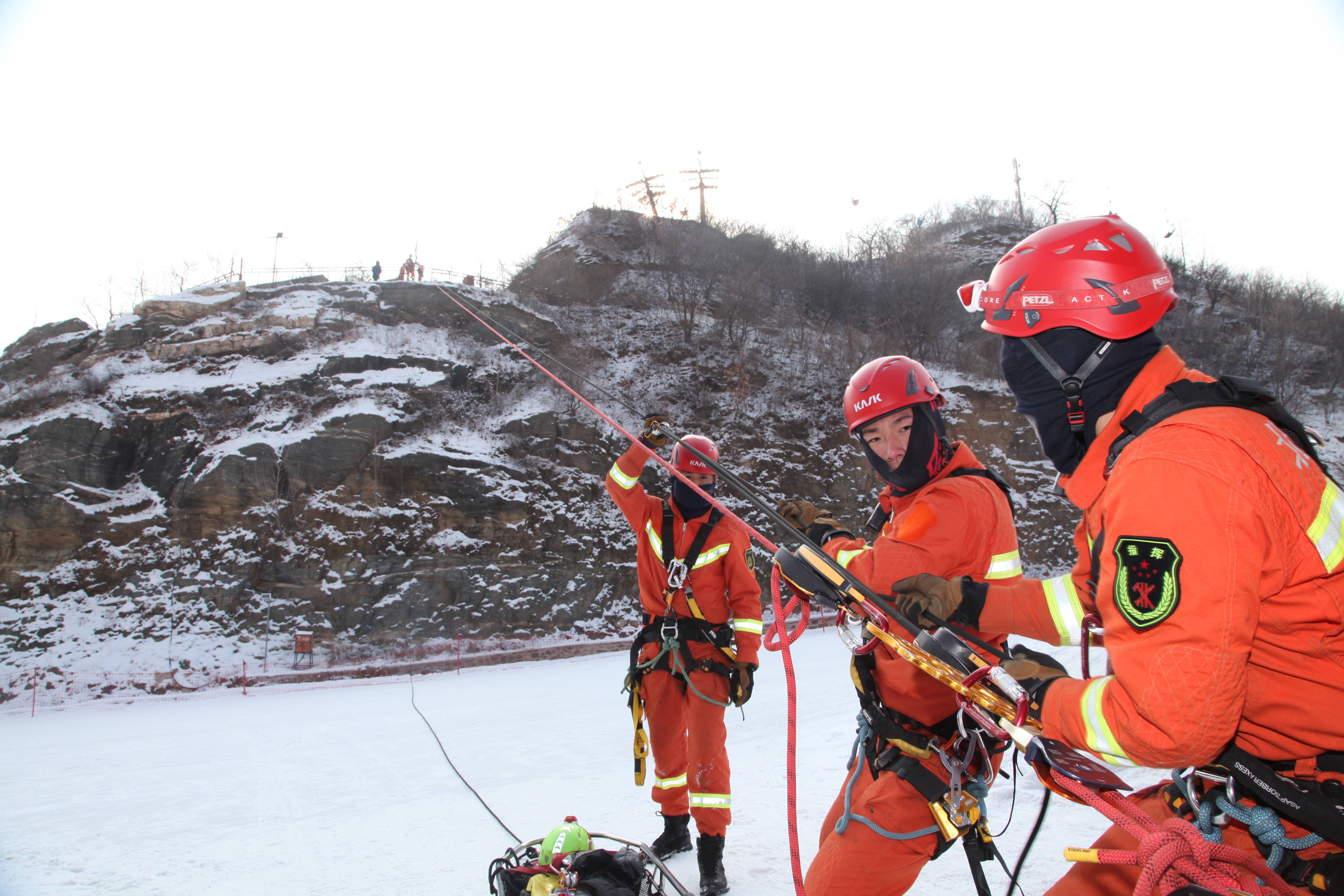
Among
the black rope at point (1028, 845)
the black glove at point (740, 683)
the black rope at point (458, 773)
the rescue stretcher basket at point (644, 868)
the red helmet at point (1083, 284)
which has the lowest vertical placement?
the black rope at point (458, 773)

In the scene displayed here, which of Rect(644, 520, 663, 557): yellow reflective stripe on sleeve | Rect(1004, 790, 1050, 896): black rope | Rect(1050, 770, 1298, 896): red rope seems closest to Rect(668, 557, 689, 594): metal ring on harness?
Rect(644, 520, 663, 557): yellow reflective stripe on sleeve

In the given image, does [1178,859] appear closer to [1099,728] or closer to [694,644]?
[1099,728]

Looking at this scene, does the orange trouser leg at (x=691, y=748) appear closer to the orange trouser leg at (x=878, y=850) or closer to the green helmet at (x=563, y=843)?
the green helmet at (x=563, y=843)

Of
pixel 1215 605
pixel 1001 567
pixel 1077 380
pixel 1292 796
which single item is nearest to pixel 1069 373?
pixel 1077 380

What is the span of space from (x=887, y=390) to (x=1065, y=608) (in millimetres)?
1262

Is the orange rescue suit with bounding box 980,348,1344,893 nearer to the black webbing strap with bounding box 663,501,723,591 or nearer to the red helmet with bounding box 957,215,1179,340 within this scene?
the red helmet with bounding box 957,215,1179,340

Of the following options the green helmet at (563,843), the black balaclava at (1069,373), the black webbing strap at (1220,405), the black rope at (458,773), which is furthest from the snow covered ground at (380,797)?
the black webbing strap at (1220,405)

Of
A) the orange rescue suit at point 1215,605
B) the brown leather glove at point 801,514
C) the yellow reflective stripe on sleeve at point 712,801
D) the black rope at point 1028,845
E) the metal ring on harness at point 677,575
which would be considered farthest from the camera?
the metal ring on harness at point 677,575

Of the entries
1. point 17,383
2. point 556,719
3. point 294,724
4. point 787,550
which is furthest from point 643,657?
point 17,383

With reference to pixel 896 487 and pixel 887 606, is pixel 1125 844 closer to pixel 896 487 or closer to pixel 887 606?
pixel 887 606

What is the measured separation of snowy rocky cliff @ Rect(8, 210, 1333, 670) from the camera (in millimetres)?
15742

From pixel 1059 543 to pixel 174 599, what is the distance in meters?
26.2

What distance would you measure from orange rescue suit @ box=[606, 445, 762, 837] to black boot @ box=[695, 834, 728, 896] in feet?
0.15

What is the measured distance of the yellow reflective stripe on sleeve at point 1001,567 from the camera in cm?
274
